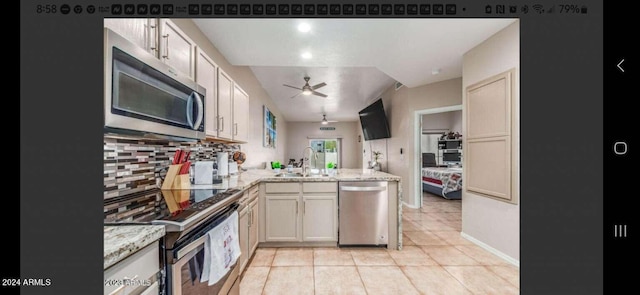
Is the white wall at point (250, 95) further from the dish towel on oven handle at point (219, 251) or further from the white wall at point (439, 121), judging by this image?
the white wall at point (439, 121)

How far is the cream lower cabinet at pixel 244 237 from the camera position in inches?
72.2

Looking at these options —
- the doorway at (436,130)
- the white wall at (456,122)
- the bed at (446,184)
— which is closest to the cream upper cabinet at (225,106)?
the bed at (446,184)

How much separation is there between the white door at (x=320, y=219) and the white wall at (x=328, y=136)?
272 inches

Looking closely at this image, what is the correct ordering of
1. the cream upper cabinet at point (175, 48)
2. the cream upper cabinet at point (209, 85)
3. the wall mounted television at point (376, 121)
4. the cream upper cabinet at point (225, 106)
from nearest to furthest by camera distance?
the cream upper cabinet at point (175, 48)
the cream upper cabinet at point (209, 85)
the cream upper cabinet at point (225, 106)
the wall mounted television at point (376, 121)

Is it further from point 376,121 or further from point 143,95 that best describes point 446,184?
point 143,95

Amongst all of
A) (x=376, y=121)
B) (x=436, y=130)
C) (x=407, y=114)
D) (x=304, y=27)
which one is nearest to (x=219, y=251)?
(x=304, y=27)

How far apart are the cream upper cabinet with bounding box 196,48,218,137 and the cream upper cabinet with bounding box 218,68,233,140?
64mm

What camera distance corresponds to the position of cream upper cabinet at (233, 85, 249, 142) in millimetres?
2347

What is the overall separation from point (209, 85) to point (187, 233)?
1.30m

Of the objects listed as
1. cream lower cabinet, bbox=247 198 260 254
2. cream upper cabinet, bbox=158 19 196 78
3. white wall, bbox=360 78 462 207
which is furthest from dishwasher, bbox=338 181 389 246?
white wall, bbox=360 78 462 207

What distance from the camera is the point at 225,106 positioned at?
6.86 ft

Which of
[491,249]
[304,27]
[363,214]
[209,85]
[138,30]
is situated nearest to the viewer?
[138,30]

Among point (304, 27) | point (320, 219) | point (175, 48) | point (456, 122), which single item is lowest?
point (320, 219)
